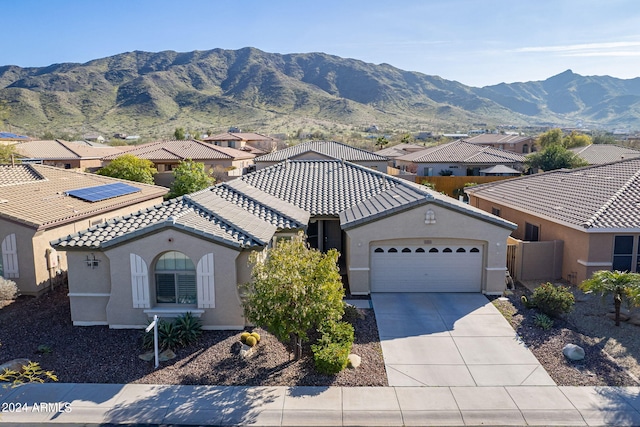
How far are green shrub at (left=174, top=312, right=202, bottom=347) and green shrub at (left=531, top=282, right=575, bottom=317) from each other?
413 inches

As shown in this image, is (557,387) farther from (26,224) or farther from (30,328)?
(26,224)

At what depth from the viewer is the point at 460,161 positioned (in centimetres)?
4497

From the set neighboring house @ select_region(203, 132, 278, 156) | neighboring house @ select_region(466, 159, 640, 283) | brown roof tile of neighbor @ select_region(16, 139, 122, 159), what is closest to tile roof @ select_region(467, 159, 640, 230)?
neighboring house @ select_region(466, 159, 640, 283)

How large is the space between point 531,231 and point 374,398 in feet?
46.3

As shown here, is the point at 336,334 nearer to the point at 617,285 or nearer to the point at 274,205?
the point at 274,205

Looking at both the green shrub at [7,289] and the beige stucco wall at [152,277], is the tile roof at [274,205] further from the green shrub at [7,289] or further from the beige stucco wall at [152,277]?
the green shrub at [7,289]

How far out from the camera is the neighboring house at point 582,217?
1658 centimetres

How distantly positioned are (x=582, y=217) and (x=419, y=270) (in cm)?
644

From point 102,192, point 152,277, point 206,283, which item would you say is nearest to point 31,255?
point 152,277

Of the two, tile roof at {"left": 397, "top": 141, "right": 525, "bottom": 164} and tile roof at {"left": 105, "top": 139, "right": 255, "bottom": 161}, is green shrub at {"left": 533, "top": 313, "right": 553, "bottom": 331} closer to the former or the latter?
tile roof at {"left": 397, "top": 141, "right": 525, "bottom": 164}

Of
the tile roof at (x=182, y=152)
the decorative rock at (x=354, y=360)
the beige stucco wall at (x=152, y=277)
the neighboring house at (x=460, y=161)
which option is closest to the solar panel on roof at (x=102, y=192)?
the beige stucco wall at (x=152, y=277)

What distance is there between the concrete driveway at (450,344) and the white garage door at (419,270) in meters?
0.43

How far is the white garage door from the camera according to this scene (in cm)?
1695

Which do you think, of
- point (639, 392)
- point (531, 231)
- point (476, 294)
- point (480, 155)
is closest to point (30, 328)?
point (476, 294)
